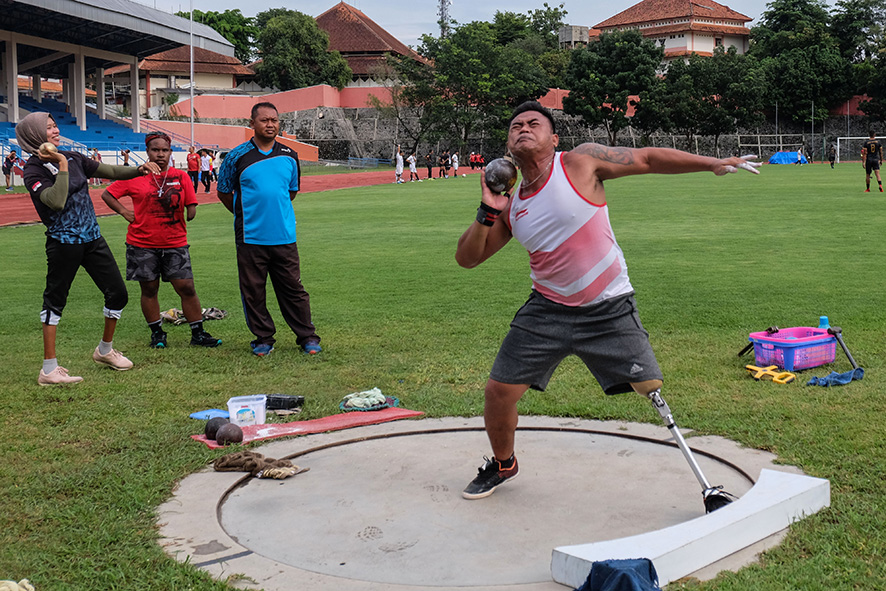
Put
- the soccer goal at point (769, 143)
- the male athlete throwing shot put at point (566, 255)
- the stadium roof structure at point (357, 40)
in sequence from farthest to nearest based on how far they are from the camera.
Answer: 1. the stadium roof structure at point (357, 40)
2. the soccer goal at point (769, 143)
3. the male athlete throwing shot put at point (566, 255)

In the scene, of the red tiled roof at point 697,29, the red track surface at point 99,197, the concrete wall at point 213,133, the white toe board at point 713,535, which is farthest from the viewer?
the red tiled roof at point 697,29

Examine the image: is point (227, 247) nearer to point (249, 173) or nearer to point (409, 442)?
point (249, 173)

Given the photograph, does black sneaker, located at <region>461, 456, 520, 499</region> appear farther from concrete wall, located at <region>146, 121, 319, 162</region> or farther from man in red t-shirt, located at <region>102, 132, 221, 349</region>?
concrete wall, located at <region>146, 121, 319, 162</region>

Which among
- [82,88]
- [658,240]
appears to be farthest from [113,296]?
[82,88]

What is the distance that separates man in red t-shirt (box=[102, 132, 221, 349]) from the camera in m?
9.09

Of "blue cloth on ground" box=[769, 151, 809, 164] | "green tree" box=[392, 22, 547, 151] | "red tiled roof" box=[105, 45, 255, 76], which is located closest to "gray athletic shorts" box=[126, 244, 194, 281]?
"green tree" box=[392, 22, 547, 151]

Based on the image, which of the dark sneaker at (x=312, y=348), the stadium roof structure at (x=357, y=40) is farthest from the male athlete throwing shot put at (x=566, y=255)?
the stadium roof structure at (x=357, y=40)

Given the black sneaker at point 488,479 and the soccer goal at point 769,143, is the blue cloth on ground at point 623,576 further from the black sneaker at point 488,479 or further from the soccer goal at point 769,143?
the soccer goal at point 769,143

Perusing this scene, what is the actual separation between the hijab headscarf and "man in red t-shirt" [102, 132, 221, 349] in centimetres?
165

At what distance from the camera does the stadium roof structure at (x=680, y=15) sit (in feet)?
309

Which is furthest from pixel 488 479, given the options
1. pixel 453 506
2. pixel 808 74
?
pixel 808 74

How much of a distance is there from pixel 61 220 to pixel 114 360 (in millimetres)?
1387

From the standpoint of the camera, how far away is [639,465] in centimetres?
541

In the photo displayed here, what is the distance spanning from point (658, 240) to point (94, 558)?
1473 cm
